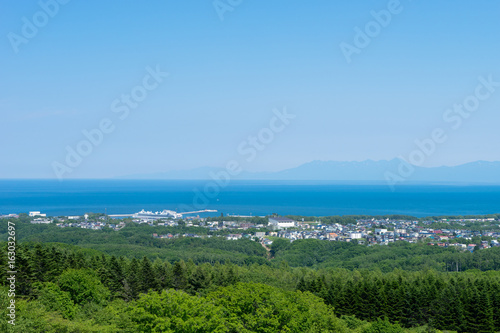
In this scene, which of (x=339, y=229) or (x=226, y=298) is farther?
(x=339, y=229)

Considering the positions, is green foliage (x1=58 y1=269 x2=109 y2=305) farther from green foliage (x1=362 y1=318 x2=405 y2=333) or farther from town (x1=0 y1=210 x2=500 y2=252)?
town (x1=0 y1=210 x2=500 y2=252)

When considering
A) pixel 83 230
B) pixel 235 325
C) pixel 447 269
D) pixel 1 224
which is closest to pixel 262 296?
pixel 235 325

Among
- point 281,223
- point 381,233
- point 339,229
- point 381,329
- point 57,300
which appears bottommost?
point 381,233

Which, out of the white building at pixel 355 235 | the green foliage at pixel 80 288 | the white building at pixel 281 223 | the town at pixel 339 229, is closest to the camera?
the green foliage at pixel 80 288

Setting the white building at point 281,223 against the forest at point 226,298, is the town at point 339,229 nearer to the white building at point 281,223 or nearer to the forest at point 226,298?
the white building at point 281,223

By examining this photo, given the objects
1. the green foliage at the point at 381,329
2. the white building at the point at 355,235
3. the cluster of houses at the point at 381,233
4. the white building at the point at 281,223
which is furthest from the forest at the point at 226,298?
the white building at the point at 281,223

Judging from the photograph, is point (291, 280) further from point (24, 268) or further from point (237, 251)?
point (237, 251)

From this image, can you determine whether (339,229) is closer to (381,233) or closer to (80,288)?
(381,233)

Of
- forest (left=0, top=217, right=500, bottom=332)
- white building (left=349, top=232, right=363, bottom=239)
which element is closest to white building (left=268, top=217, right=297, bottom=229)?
white building (left=349, top=232, right=363, bottom=239)

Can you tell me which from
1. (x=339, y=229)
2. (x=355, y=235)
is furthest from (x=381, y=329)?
(x=339, y=229)

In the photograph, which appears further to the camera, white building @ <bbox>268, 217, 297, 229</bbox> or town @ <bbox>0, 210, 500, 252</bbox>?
white building @ <bbox>268, 217, 297, 229</bbox>

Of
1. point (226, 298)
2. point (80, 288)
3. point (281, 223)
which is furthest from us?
point (281, 223)

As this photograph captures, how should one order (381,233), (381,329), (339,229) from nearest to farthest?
(381,329) → (381,233) → (339,229)
